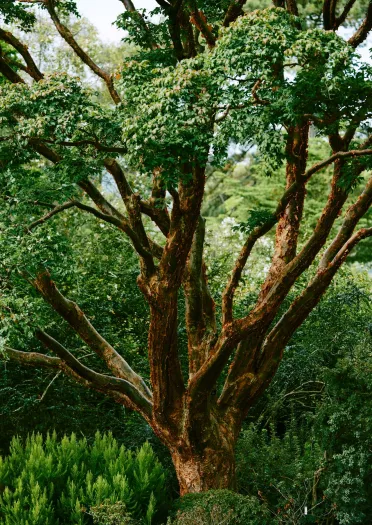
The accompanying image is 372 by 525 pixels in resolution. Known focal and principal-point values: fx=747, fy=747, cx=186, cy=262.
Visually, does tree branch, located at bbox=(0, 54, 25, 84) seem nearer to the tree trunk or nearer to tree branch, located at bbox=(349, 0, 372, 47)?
tree branch, located at bbox=(349, 0, 372, 47)

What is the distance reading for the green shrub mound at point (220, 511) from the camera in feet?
22.4

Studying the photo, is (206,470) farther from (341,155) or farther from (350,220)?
(341,155)

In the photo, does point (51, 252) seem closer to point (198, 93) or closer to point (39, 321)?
point (39, 321)

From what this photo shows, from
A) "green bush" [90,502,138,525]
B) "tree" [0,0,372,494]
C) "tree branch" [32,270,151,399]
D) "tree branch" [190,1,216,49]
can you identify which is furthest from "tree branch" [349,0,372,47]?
"green bush" [90,502,138,525]

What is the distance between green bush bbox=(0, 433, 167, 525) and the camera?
673cm

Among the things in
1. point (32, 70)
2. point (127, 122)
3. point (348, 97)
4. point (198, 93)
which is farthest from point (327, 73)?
point (32, 70)

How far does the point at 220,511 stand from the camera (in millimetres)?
6965

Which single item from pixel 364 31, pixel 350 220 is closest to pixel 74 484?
pixel 350 220

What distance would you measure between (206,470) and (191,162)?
363cm

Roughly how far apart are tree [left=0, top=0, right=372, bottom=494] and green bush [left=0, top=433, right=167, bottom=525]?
108cm

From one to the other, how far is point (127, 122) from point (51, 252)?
1596mm

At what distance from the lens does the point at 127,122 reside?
6.55m

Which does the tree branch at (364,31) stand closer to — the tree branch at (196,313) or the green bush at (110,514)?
the tree branch at (196,313)

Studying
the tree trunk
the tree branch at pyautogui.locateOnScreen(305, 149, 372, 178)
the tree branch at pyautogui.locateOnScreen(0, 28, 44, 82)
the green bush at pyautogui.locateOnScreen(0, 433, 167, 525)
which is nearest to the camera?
the green bush at pyautogui.locateOnScreen(0, 433, 167, 525)
